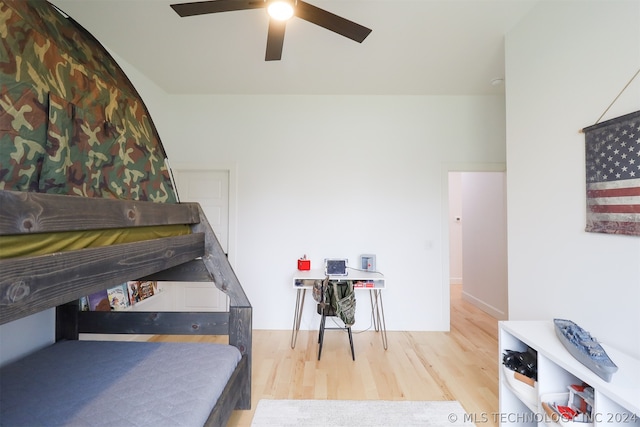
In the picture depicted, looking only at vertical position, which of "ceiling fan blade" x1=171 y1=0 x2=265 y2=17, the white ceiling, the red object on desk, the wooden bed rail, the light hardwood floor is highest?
the white ceiling

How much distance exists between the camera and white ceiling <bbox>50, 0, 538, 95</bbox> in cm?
184

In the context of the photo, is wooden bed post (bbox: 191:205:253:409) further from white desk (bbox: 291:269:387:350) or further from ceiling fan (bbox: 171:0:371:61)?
ceiling fan (bbox: 171:0:371:61)

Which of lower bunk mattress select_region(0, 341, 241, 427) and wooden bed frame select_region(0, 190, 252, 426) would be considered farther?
lower bunk mattress select_region(0, 341, 241, 427)

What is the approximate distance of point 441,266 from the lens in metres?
3.08

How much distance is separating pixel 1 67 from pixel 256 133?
233 centimetres

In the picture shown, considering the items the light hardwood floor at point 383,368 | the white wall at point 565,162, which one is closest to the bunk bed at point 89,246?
the light hardwood floor at point 383,368

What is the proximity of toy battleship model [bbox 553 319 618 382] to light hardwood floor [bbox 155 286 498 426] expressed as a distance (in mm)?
885

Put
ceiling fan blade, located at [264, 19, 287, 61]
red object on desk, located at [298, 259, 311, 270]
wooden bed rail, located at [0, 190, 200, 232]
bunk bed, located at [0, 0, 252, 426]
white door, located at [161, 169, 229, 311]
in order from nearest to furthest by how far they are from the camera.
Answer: wooden bed rail, located at [0, 190, 200, 232]
bunk bed, located at [0, 0, 252, 426]
ceiling fan blade, located at [264, 19, 287, 61]
red object on desk, located at [298, 259, 311, 270]
white door, located at [161, 169, 229, 311]

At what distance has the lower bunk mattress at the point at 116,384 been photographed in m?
1.05

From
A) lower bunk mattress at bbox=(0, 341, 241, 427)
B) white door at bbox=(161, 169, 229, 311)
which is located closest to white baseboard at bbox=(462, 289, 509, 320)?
lower bunk mattress at bbox=(0, 341, 241, 427)

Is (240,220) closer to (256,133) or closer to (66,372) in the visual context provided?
(256,133)

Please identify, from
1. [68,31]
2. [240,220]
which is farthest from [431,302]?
[68,31]

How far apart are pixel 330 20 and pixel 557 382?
7.27ft

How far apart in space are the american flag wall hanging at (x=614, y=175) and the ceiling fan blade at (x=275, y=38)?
179 cm
